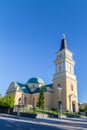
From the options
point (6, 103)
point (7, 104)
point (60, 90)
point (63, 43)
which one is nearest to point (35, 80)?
point (60, 90)

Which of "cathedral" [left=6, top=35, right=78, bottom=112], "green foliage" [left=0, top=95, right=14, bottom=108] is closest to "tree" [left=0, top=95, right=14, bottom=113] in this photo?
"green foliage" [left=0, top=95, right=14, bottom=108]

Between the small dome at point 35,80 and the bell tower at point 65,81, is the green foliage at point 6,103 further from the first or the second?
the small dome at point 35,80

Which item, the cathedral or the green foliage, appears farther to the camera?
the cathedral

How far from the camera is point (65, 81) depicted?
178ft

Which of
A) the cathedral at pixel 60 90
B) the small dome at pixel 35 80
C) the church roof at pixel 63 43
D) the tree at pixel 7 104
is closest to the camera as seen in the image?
the tree at pixel 7 104

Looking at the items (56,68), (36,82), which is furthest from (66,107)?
(36,82)

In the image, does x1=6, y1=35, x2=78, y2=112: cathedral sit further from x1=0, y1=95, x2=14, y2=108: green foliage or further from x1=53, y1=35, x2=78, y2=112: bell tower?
x1=0, y1=95, x2=14, y2=108: green foliage

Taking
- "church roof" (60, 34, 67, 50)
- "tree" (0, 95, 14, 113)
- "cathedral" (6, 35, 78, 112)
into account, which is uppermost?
"church roof" (60, 34, 67, 50)

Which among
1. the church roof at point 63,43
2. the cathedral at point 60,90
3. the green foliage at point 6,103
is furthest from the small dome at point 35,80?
the green foliage at point 6,103

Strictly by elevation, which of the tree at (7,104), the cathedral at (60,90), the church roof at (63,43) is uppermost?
the church roof at (63,43)

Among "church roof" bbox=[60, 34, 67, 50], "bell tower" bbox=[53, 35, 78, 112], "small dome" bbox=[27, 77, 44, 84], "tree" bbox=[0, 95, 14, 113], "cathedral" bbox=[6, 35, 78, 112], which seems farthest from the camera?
"small dome" bbox=[27, 77, 44, 84]

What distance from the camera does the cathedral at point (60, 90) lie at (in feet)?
175

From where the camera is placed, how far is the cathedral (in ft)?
175

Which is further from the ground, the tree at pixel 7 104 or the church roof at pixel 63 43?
the church roof at pixel 63 43
